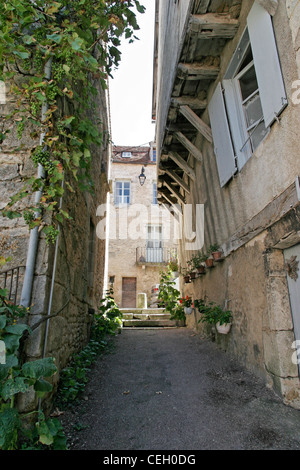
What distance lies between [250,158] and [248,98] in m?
0.88

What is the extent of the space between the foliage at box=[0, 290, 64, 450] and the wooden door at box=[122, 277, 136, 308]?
12.9 meters

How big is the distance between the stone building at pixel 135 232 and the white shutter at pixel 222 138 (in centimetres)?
1071

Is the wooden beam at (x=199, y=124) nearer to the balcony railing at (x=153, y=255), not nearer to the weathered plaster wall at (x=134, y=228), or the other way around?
the balcony railing at (x=153, y=255)

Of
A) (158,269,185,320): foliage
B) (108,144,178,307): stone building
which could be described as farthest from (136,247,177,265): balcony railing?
(158,269,185,320): foliage

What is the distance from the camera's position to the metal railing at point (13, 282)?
2.22 metres

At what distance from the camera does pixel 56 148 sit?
2.51m

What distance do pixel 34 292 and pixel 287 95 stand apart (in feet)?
8.43

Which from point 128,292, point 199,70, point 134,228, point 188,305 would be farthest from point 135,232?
point 199,70

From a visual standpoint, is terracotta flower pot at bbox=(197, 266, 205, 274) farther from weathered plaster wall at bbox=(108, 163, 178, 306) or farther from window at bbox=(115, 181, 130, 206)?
window at bbox=(115, 181, 130, 206)

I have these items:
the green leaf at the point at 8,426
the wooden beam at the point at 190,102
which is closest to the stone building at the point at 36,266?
the green leaf at the point at 8,426

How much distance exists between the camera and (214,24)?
3.41 metres

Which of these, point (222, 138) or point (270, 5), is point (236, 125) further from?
point (270, 5)

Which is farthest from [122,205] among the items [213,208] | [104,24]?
[104,24]
